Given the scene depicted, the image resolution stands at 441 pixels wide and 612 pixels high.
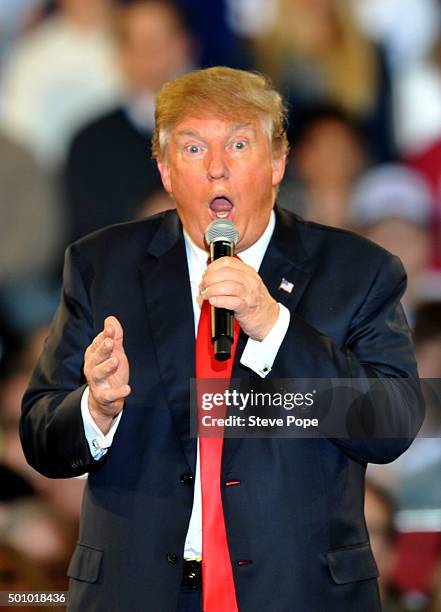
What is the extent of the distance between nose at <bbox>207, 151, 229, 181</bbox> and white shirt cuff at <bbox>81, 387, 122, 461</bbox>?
0.53 metres

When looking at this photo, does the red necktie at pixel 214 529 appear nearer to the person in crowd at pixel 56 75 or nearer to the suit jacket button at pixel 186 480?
the suit jacket button at pixel 186 480

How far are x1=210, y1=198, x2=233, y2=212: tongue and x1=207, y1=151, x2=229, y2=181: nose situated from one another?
5cm

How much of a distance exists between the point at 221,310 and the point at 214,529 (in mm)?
513

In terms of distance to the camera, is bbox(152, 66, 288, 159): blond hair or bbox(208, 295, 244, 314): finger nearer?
bbox(208, 295, 244, 314): finger

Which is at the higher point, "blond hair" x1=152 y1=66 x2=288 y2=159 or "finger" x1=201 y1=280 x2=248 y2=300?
"blond hair" x1=152 y1=66 x2=288 y2=159

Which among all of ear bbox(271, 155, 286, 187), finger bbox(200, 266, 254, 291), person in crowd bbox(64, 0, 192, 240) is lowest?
finger bbox(200, 266, 254, 291)

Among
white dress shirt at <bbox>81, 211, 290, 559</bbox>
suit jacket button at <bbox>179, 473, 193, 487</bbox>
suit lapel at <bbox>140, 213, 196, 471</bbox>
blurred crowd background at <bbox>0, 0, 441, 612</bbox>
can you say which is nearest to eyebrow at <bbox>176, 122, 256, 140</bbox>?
suit lapel at <bbox>140, 213, 196, 471</bbox>

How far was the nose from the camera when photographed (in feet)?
7.41

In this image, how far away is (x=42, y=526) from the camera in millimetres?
3641

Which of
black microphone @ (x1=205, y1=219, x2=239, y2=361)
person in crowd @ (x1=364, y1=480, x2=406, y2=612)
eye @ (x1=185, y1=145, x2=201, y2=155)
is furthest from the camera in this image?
person in crowd @ (x1=364, y1=480, x2=406, y2=612)

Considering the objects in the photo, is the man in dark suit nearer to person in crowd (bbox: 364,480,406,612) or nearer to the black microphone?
the black microphone

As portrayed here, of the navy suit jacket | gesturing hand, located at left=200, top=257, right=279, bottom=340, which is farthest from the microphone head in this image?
the navy suit jacket

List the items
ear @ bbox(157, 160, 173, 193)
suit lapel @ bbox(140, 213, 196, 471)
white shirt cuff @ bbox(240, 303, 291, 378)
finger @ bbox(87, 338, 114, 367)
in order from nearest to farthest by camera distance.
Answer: finger @ bbox(87, 338, 114, 367) → white shirt cuff @ bbox(240, 303, 291, 378) → suit lapel @ bbox(140, 213, 196, 471) → ear @ bbox(157, 160, 173, 193)

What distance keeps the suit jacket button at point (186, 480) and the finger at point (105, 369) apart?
31 cm
